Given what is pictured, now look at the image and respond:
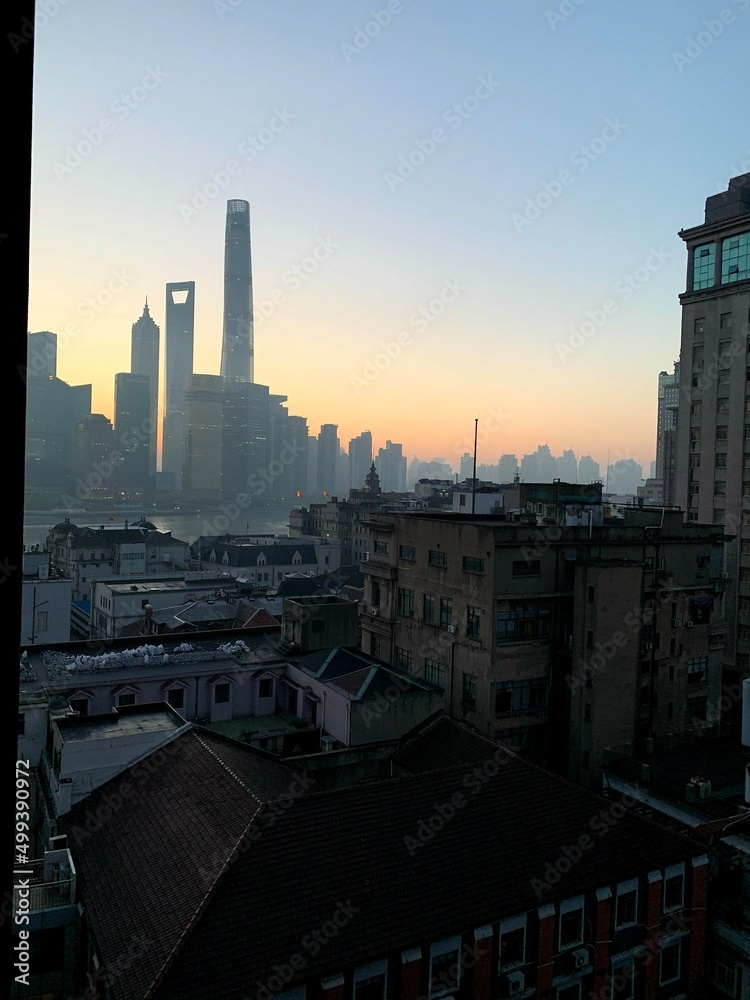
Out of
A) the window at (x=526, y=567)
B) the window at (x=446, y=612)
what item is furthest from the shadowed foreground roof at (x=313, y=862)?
the window at (x=446, y=612)

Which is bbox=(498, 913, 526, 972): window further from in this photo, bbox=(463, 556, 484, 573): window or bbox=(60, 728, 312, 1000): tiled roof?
bbox=(463, 556, 484, 573): window

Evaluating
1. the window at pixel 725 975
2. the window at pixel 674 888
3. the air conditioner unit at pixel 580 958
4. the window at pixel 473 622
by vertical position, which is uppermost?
the window at pixel 473 622

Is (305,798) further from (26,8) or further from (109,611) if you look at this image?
(109,611)

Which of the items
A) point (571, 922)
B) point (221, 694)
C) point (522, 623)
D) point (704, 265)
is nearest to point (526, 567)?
point (522, 623)

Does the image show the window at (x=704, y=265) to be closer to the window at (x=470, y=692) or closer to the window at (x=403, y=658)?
the window at (x=403, y=658)

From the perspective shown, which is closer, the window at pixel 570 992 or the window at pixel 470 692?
the window at pixel 570 992

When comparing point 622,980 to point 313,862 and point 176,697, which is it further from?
point 176,697
